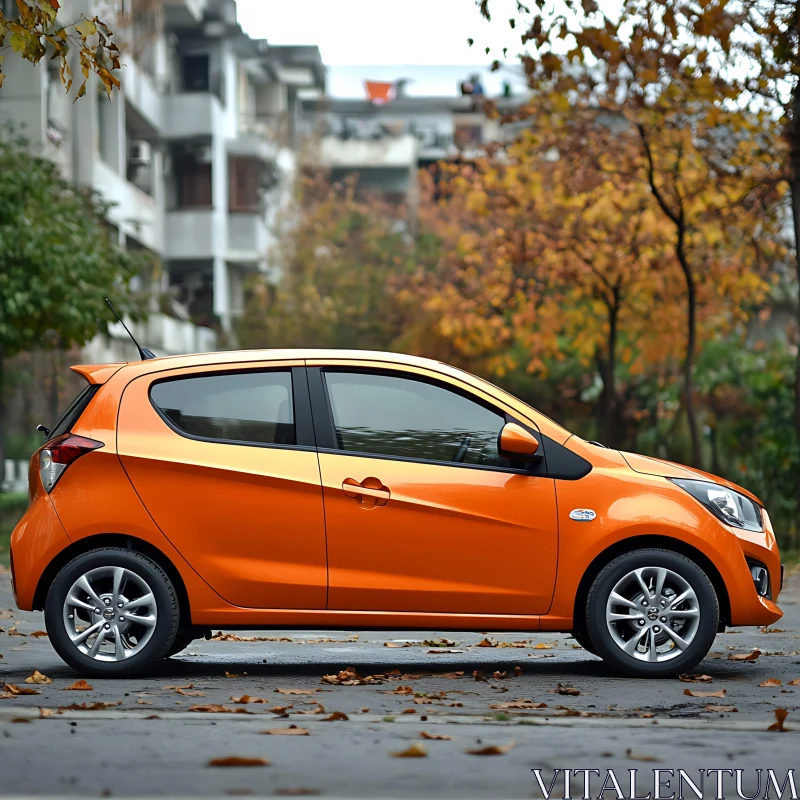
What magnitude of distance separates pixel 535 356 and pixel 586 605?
26316 mm

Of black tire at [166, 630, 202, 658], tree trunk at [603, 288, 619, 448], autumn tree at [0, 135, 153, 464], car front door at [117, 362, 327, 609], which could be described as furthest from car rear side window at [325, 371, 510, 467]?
tree trunk at [603, 288, 619, 448]

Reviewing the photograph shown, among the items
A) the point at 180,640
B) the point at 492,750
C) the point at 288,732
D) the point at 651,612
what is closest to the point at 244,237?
the point at 180,640

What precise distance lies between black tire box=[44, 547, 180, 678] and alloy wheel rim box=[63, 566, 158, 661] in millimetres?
20

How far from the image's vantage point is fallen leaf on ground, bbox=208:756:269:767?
5.79 m

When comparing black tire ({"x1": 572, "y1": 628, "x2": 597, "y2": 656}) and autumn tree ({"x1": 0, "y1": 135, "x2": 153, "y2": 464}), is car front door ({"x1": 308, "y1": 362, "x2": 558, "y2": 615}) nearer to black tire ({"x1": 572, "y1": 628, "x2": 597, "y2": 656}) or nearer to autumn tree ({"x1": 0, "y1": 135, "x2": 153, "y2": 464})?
black tire ({"x1": 572, "y1": 628, "x2": 597, "y2": 656})

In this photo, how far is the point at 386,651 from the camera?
33.8 ft

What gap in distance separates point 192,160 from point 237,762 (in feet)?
151

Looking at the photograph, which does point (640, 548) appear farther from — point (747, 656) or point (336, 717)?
point (336, 717)

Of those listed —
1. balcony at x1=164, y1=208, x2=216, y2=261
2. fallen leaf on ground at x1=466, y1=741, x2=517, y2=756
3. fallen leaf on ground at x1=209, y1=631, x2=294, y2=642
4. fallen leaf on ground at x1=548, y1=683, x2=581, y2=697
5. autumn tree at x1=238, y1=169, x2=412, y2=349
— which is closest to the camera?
fallen leaf on ground at x1=466, y1=741, x2=517, y2=756

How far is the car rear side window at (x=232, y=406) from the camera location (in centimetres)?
852

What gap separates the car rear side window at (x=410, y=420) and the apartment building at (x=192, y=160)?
30.6 metres

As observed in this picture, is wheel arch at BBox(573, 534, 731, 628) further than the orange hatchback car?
Yes

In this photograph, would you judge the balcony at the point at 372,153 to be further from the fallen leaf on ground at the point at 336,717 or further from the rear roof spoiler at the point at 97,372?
the fallen leaf on ground at the point at 336,717

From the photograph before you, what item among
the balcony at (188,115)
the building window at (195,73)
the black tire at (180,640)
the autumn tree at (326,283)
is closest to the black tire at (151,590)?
the black tire at (180,640)
